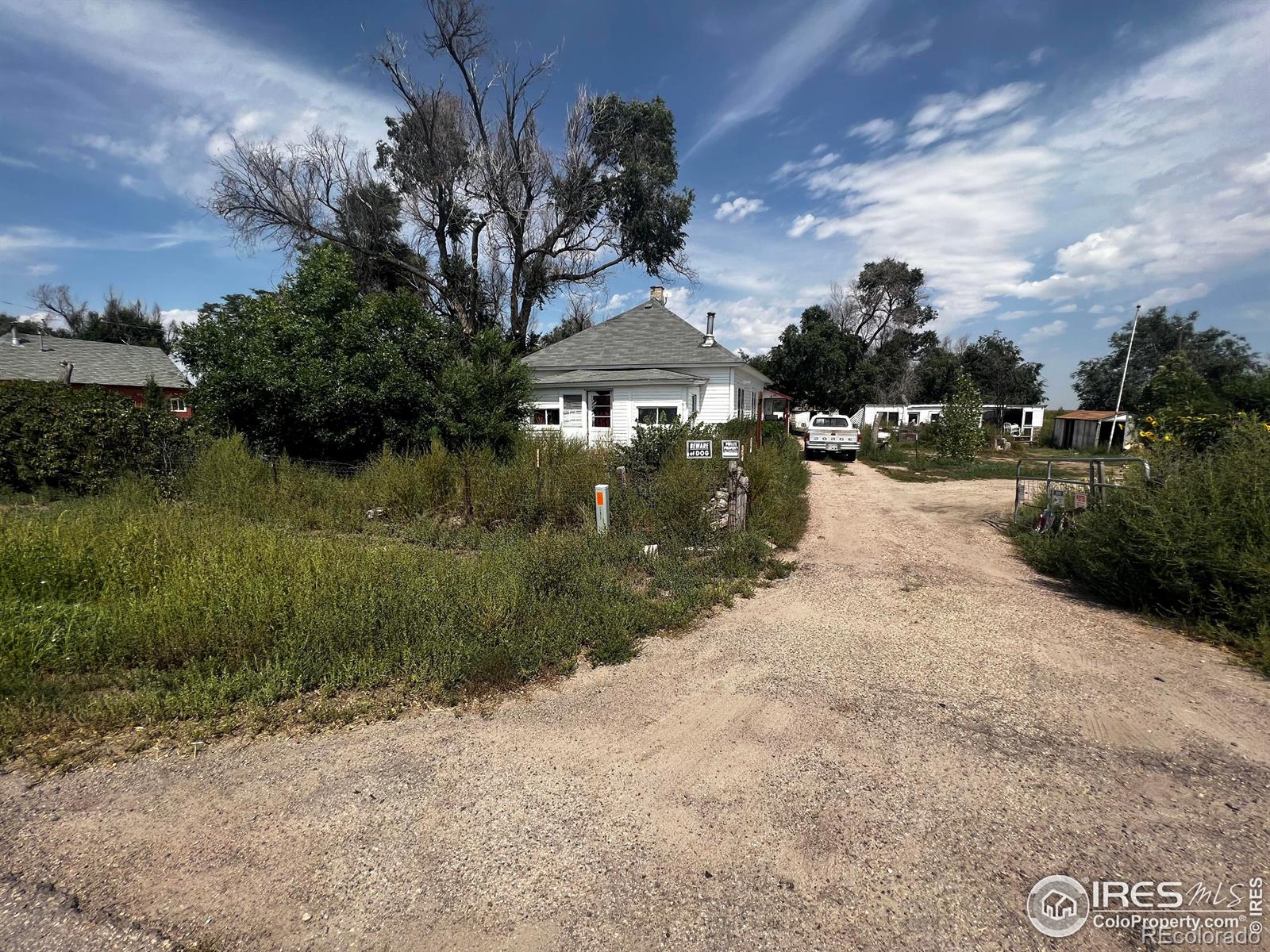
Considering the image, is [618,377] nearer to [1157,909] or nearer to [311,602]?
[311,602]

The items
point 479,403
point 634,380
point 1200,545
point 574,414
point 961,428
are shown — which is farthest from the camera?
point 961,428

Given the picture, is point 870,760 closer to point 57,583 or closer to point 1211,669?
point 1211,669

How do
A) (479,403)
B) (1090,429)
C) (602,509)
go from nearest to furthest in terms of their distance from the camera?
(602,509), (479,403), (1090,429)

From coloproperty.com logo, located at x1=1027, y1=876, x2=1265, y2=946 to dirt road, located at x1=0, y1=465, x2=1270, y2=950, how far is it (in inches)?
2.1

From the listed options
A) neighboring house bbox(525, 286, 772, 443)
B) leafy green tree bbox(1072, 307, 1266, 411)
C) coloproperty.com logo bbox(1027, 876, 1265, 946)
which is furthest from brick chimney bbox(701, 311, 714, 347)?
leafy green tree bbox(1072, 307, 1266, 411)

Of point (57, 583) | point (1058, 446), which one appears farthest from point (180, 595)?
point (1058, 446)

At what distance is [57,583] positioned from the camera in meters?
5.03

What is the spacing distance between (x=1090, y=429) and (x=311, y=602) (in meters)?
38.3

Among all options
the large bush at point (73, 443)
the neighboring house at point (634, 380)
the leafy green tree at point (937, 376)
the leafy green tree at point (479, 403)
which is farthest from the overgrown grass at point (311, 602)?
the leafy green tree at point (937, 376)

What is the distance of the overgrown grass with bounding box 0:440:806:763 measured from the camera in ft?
11.9

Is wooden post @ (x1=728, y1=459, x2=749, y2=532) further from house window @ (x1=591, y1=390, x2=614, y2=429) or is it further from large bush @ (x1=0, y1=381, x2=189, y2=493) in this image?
house window @ (x1=591, y1=390, x2=614, y2=429)

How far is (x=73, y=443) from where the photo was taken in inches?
406

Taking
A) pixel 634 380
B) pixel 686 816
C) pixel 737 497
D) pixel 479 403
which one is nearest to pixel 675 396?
pixel 634 380

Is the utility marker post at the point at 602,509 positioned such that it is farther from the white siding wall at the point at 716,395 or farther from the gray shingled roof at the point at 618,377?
the white siding wall at the point at 716,395
